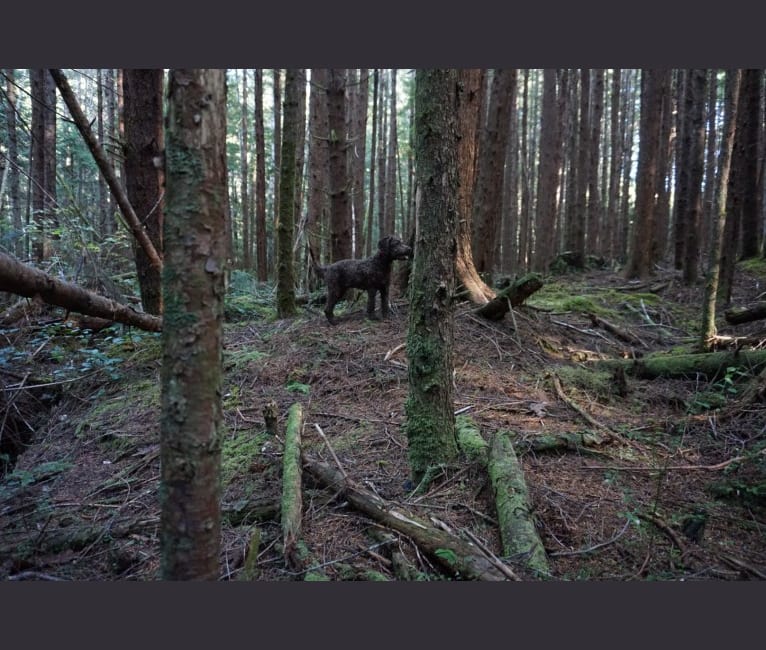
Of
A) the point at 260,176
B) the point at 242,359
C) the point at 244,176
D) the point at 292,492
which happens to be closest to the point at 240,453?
the point at 292,492

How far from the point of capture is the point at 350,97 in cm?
2125

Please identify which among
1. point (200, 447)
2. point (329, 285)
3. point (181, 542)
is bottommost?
point (181, 542)

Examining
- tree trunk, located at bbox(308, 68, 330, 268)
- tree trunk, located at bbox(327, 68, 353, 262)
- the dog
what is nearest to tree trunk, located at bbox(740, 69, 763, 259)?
the dog

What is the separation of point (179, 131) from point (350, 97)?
21.3 m

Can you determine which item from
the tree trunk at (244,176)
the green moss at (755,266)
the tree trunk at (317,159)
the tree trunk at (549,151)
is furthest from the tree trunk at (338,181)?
the tree trunk at (244,176)

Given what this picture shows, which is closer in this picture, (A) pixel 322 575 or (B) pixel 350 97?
(A) pixel 322 575

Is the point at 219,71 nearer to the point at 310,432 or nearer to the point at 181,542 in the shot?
the point at 181,542

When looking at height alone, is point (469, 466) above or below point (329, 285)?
below

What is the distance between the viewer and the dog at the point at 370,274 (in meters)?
7.29

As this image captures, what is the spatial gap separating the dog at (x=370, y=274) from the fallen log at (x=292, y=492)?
3.17 metres

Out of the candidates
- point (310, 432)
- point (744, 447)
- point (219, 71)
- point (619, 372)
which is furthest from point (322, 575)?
point (619, 372)

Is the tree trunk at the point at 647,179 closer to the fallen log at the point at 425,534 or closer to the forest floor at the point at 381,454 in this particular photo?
the forest floor at the point at 381,454

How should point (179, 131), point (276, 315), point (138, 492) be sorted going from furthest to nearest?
point (276, 315) → point (138, 492) → point (179, 131)

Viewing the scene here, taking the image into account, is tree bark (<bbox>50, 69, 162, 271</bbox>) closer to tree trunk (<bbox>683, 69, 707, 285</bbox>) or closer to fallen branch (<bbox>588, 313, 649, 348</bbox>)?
fallen branch (<bbox>588, 313, 649, 348</bbox>)
